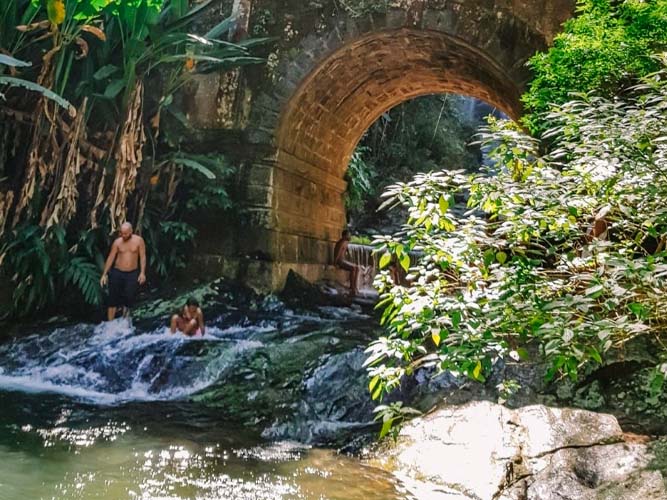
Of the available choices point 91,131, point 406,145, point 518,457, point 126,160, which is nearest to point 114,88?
point 91,131

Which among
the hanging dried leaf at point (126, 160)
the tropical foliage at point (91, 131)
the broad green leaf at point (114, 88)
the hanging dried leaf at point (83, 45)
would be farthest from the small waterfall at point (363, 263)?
the hanging dried leaf at point (83, 45)

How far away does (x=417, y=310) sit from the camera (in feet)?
8.85

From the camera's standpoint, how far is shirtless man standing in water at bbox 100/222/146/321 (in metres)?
8.54

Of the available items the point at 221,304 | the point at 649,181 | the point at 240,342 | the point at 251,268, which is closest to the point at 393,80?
the point at 251,268

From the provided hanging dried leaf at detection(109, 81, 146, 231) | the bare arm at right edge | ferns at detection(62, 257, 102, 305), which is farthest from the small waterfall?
ferns at detection(62, 257, 102, 305)

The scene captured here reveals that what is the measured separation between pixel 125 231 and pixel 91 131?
1.62 meters

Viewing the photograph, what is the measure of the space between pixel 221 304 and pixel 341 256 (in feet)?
11.5

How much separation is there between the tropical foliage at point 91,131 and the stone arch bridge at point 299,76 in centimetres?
46

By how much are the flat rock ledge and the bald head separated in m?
→ 4.94

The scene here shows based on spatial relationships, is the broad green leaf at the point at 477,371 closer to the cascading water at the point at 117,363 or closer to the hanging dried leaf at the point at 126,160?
the cascading water at the point at 117,363

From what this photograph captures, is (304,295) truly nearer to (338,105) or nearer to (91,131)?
(338,105)

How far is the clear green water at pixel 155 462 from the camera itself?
379 cm

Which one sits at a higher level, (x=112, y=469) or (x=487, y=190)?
(x=487, y=190)

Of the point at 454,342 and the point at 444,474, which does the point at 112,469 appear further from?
the point at 454,342
